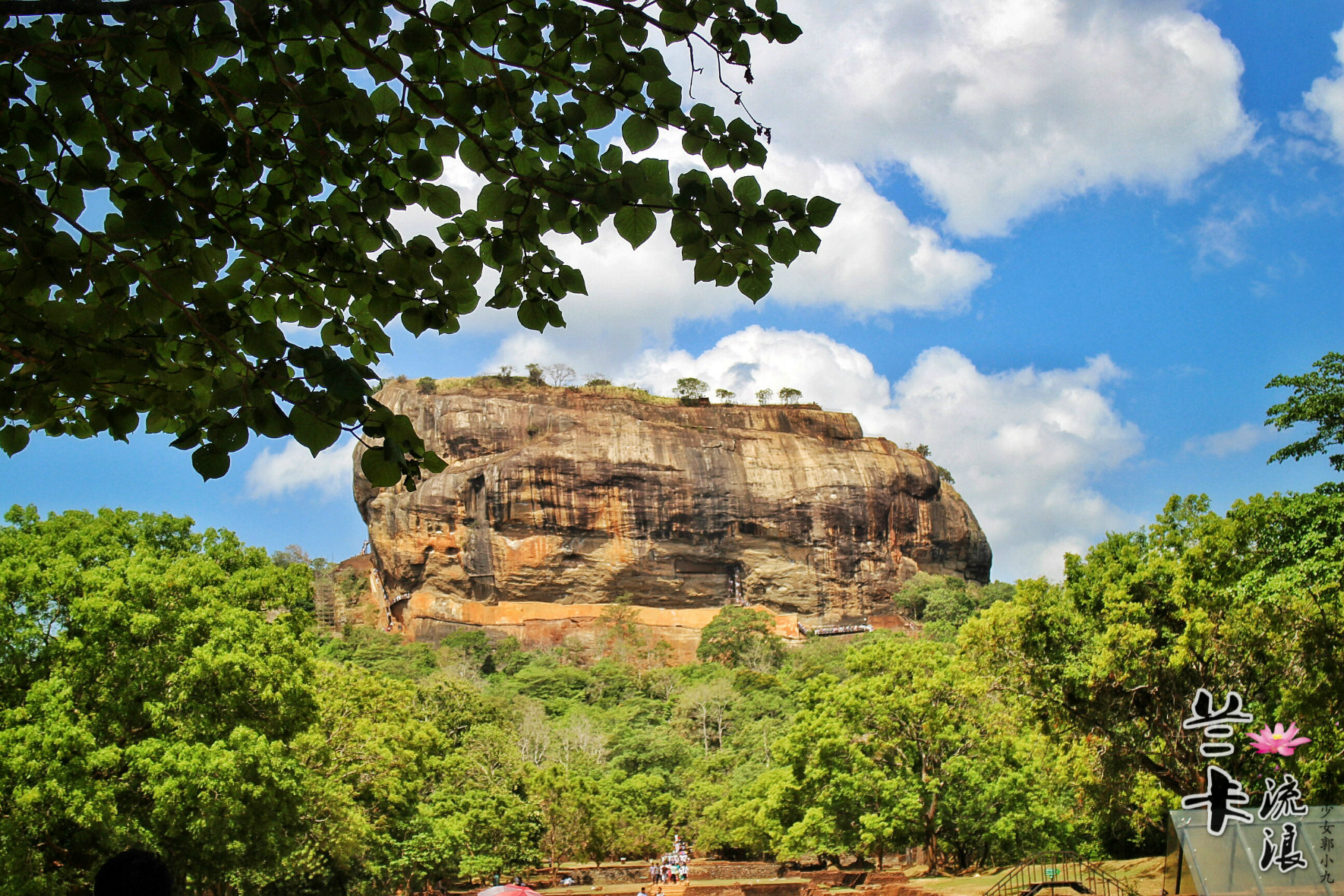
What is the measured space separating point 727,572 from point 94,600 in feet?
152

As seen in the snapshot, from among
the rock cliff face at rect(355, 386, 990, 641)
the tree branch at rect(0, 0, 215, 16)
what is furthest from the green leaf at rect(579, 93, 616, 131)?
the rock cliff face at rect(355, 386, 990, 641)

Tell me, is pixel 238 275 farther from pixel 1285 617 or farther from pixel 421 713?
pixel 421 713

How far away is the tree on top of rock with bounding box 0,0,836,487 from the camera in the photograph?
2.39 m

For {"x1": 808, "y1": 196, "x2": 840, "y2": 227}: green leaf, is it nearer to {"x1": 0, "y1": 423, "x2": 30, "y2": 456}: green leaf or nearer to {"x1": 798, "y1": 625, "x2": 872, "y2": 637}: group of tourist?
{"x1": 0, "y1": 423, "x2": 30, "y2": 456}: green leaf

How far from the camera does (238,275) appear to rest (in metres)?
2.83

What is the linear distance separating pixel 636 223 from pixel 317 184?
110 centimetres

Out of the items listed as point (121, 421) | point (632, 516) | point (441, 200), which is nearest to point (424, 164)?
point (441, 200)

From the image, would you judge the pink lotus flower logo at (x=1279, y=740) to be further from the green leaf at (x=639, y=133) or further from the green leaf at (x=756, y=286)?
the green leaf at (x=639, y=133)

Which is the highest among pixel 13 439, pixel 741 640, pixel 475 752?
pixel 741 640

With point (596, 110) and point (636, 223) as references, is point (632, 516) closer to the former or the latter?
point (596, 110)

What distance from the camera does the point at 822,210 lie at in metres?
2.39

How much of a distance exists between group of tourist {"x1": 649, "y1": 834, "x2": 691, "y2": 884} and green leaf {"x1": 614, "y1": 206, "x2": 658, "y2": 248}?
77.0 ft

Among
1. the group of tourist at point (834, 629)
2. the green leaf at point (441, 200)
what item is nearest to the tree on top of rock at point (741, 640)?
the group of tourist at point (834, 629)

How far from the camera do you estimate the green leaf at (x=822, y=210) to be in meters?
2.39
